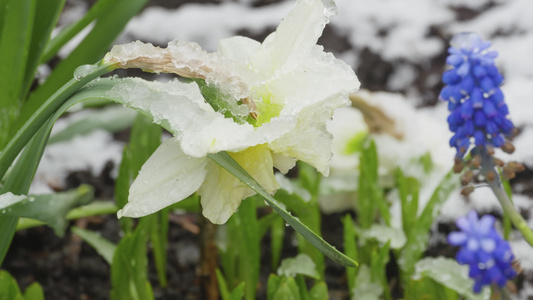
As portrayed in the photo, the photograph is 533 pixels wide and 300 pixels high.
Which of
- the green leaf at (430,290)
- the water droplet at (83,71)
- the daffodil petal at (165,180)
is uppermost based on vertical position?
the water droplet at (83,71)

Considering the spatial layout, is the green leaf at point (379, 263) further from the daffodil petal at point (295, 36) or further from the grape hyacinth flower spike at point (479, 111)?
the daffodil petal at point (295, 36)

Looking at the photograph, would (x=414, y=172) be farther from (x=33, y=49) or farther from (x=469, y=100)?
(x=33, y=49)

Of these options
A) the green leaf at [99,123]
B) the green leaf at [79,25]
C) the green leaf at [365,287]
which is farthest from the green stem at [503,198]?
the green leaf at [99,123]

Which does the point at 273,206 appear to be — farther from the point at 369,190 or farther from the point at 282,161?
the point at 369,190

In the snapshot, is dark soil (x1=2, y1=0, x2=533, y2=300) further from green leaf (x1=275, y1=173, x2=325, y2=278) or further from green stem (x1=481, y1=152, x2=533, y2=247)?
green stem (x1=481, y1=152, x2=533, y2=247)

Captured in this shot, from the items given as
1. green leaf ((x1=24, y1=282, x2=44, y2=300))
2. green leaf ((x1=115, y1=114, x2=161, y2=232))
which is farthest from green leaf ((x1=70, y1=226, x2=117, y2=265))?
green leaf ((x1=24, y1=282, x2=44, y2=300))

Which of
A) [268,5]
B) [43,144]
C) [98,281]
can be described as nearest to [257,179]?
[43,144]

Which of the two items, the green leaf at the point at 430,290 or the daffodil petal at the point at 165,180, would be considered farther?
the green leaf at the point at 430,290
